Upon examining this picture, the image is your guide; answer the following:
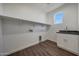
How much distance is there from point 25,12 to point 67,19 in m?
1.88

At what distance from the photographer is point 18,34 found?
9.46 ft

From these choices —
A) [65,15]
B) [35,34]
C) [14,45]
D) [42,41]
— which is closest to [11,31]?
[14,45]

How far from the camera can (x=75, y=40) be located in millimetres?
2365

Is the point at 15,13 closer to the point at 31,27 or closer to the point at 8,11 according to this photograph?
the point at 8,11

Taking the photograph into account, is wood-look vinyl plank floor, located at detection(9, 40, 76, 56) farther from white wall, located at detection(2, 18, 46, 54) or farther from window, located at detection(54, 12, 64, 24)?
window, located at detection(54, 12, 64, 24)

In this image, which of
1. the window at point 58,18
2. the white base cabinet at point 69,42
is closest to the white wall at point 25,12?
the window at point 58,18

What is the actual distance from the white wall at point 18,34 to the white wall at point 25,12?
0.77ft

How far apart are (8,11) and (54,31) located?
6.91 ft

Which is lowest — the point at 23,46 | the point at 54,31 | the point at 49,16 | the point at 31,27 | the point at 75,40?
the point at 23,46

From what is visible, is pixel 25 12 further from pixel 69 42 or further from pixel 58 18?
pixel 69 42

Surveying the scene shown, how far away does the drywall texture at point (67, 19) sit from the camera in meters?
3.03

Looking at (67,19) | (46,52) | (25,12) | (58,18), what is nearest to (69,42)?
(46,52)

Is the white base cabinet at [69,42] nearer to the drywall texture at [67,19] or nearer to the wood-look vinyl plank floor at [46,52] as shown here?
the wood-look vinyl plank floor at [46,52]

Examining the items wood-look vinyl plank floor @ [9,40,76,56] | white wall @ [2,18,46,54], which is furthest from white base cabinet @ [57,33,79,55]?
white wall @ [2,18,46,54]
